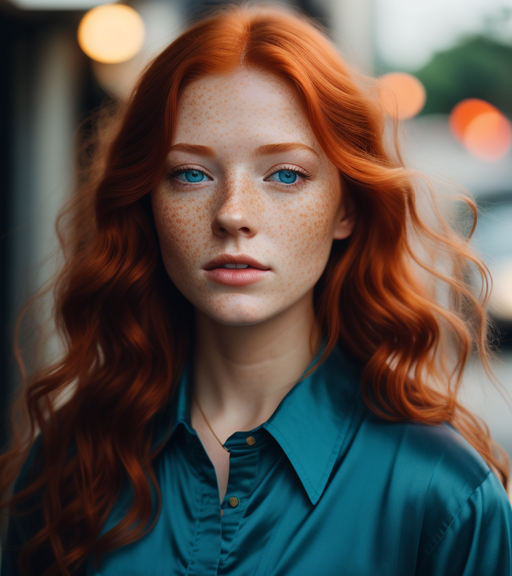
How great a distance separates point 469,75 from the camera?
2.70 m

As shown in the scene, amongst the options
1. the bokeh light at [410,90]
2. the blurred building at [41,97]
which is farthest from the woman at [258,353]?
the blurred building at [41,97]

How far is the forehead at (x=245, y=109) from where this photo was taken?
2.93 ft

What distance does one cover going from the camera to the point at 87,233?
121cm

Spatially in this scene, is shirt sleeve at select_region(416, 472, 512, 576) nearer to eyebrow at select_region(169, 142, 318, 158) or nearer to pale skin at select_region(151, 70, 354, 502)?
pale skin at select_region(151, 70, 354, 502)

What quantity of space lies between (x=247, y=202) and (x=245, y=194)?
1 centimetres

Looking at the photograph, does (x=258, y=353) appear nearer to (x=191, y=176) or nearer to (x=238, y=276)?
(x=238, y=276)

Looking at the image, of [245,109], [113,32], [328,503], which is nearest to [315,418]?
[328,503]

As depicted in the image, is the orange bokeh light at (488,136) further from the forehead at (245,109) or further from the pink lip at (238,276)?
the pink lip at (238,276)

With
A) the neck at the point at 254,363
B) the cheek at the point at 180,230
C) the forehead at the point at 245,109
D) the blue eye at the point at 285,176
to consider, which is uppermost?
the forehead at the point at 245,109

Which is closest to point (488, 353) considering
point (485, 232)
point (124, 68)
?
point (485, 232)

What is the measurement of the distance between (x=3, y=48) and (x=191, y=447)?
243cm

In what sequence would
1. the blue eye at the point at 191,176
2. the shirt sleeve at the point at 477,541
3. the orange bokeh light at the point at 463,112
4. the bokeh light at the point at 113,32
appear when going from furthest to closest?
the orange bokeh light at the point at 463,112
the bokeh light at the point at 113,32
the blue eye at the point at 191,176
the shirt sleeve at the point at 477,541

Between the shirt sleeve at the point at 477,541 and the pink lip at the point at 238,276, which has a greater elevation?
the pink lip at the point at 238,276

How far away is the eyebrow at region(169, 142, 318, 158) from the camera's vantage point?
89cm
